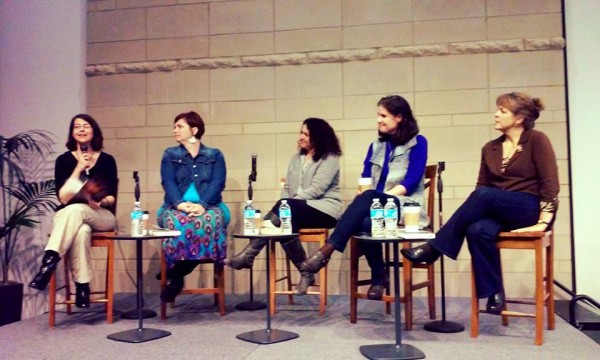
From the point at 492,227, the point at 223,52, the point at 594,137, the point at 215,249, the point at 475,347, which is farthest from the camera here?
the point at 223,52

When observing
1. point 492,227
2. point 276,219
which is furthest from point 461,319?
point 276,219

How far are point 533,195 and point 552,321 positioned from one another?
0.68 meters

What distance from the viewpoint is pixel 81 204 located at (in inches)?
143

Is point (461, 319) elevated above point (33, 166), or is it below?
below

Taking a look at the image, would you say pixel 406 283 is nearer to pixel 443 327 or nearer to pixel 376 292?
pixel 376 292

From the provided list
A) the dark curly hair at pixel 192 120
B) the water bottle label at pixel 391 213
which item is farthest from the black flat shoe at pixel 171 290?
the water bottle label at pixel 391 213

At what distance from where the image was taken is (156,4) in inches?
186

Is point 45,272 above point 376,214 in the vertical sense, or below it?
below

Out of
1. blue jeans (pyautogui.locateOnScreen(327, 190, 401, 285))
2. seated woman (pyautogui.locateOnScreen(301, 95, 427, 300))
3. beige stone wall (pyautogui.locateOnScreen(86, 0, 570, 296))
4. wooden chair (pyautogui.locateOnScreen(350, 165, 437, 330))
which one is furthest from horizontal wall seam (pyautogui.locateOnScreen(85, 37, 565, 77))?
blue jeans (pyautogui.locateOnScreen(327, 190, 401, 285))

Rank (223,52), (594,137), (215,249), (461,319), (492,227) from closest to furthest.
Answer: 1. (492,227)
2. (461,319)
3. (215,249)
4. (594,137)
5. (223,52)

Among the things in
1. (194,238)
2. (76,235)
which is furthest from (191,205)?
(76,235)

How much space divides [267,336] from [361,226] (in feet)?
2.45

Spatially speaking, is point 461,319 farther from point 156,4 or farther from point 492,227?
point 156,4

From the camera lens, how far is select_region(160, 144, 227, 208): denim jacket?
3.88m
